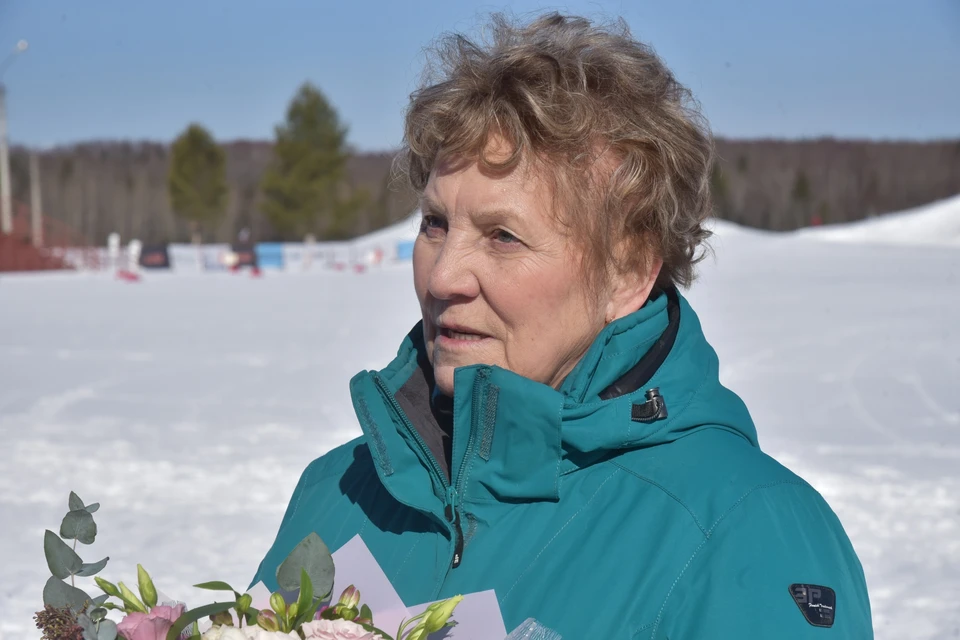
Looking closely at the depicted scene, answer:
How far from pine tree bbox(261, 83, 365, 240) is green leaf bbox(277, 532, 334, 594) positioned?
64.4m

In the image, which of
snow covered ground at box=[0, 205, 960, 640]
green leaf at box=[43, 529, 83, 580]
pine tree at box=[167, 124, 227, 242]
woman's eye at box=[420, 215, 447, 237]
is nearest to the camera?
green leaf at box=[43, 529, 83, 580]

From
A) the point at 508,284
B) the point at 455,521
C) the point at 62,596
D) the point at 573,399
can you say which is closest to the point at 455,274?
the point at 508,284

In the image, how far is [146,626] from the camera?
1254mm

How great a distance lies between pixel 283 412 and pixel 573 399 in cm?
775

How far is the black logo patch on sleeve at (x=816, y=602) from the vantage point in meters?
1.43

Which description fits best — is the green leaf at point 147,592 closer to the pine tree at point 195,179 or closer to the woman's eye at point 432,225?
the woman's eye at point 432,225

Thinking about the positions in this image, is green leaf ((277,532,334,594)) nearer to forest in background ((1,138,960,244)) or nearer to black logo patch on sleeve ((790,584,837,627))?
black logo patch on sleeve ((790,584,837,627))

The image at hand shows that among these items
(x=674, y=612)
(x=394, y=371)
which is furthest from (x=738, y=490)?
(x=394, y=371)

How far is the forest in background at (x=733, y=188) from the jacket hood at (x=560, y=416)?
5475cm

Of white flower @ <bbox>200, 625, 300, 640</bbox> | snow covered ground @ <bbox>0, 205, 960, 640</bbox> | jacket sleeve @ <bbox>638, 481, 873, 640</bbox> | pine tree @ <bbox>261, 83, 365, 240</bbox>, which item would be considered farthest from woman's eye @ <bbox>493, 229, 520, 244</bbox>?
pine tree @ <bbox>261, 83, 365, 240</bbox>

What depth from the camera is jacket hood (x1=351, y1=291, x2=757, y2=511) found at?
1.64m

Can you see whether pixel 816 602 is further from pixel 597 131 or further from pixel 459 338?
pixel 597 131

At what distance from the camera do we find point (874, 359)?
11.4m

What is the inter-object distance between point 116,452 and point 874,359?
8.17 metres
